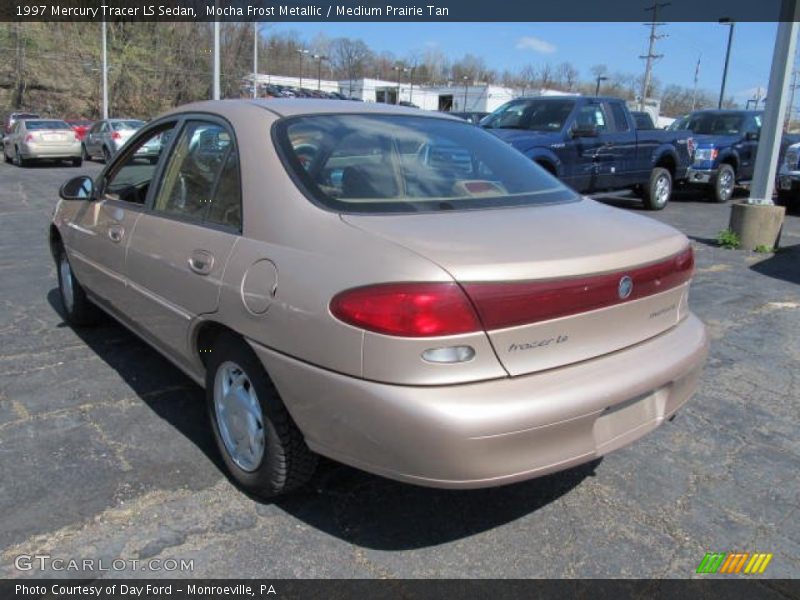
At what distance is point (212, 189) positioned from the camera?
10.1ft

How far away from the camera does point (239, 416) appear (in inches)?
112

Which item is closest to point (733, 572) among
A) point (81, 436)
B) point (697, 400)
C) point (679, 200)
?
point (697, 400)

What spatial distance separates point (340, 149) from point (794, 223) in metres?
11.5

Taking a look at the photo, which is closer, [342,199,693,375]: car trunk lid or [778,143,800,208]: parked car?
[342,199,693,375]: car trunk lid

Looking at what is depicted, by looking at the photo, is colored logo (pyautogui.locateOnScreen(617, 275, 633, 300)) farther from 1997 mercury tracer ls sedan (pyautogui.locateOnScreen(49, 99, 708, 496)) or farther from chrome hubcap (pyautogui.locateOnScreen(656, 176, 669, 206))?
chrome hubcap (pyautogui.locateOnScreen(656, 176, 669, 206))

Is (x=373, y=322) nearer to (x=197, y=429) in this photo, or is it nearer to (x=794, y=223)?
(x=197, y=429)

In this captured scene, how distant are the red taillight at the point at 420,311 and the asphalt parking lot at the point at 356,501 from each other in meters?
0.94

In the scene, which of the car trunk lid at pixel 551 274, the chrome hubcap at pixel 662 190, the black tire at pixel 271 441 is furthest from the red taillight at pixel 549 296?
the chrome hubcap at pixel 662 190

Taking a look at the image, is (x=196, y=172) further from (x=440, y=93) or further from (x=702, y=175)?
(x=440, y=93)

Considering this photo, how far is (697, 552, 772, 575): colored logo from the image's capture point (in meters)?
2.52

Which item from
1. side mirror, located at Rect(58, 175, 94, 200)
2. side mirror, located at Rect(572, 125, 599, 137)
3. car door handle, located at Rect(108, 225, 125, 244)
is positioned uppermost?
side mirror, located at Rect(572, 125, 599, 137)

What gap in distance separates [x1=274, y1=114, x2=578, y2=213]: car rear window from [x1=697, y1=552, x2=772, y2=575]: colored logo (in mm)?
1602

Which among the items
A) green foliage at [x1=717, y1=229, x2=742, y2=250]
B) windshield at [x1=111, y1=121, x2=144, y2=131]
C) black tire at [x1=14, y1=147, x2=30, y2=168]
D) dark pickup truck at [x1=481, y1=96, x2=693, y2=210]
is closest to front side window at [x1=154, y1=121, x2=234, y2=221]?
dark pickup truck at [x1=481, y1=96, x2=693, y2=210]

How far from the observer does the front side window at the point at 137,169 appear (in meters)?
3.75
